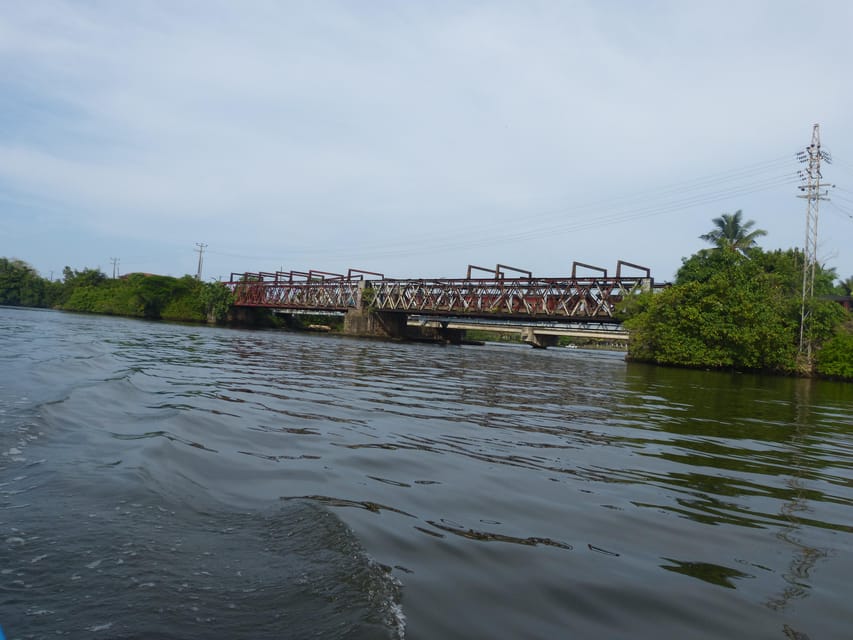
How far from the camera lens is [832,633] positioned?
9.61 feet

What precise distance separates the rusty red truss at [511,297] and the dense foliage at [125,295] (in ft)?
99.7

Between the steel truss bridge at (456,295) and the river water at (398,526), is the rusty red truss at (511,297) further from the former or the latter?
the river water at (398,526)

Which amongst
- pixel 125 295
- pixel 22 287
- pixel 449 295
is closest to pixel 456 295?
pixel 449 295

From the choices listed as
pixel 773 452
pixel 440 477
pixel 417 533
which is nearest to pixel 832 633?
pixel 417 533

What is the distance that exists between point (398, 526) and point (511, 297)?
58.9 meters

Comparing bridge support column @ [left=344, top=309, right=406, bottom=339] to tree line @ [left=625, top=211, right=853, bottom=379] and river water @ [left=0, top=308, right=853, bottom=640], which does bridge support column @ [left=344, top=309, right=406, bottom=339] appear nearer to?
tree line @ [left=625, top=211, right=853, bottom=379]

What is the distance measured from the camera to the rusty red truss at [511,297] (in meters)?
52.9

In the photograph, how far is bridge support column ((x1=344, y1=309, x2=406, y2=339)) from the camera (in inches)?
2948

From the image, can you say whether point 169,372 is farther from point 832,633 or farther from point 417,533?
point 832,633

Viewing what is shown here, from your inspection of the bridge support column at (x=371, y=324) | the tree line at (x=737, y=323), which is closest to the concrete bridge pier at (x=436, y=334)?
the bridge support column at (x=371, y=324)

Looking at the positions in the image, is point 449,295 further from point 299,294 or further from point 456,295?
point 299,294

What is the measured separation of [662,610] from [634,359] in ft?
138

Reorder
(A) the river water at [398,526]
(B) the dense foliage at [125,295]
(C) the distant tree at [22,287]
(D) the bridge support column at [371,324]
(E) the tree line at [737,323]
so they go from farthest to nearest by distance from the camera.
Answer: (C) the distant tree at [22,287], (B) the dense foliage at [125,295], (D) the bridge support column at [371,324], (E) the tree line at [737,323], (A) the river water at [398,526]

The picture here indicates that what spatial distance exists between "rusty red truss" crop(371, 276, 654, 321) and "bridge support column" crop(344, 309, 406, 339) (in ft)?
5.01
